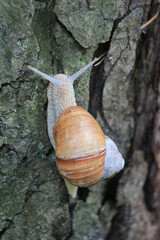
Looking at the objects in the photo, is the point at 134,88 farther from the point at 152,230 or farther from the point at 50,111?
the point at 152,230

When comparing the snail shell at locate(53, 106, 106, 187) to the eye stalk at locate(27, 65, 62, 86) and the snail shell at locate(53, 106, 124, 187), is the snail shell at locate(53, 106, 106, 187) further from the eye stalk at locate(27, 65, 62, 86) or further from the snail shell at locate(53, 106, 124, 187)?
the eye stalk at locate(27, 65, 62, 86)

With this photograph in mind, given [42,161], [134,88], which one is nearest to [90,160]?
[42,161]

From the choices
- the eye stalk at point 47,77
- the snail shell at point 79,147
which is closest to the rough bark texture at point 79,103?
the eye stalk at point 47,77

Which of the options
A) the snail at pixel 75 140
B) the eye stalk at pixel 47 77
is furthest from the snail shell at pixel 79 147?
the eye stalk at pixel 47 77

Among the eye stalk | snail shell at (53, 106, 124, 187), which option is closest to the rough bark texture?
the eye stalk

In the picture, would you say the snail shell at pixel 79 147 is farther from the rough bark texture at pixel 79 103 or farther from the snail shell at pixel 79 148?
the rough bark texture at pixel 79 103

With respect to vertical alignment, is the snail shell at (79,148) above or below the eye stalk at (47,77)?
below

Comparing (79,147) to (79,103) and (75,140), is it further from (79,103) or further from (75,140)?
(79,103)

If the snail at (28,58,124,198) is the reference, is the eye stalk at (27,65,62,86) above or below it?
above
